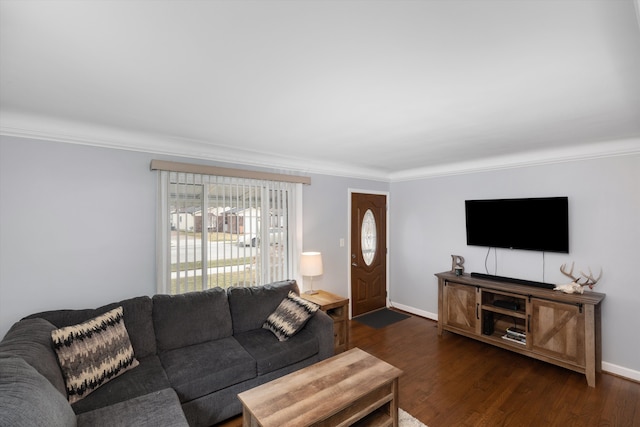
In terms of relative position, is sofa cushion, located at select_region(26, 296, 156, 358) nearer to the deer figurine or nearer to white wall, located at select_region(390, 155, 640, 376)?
white wall, located at select_region(390, 155, 640, 376)

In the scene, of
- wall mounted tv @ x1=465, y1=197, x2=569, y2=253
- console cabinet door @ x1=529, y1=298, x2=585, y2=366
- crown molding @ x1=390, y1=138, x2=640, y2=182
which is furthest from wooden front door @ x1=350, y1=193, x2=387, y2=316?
console cabinet door @ x1=529, y1=298, x2=585, y2=366

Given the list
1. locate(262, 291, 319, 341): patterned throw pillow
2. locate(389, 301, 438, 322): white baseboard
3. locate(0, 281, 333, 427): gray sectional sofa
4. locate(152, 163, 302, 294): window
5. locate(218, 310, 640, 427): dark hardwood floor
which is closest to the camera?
locate(0, 281, 333, 427): gray sectional sofa

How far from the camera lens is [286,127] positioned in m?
2.52

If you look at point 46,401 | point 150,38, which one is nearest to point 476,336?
point 46,401

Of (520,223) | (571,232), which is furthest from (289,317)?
(571,232)

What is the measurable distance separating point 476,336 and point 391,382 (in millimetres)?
2080

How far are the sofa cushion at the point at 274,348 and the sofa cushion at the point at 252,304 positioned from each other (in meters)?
0.09

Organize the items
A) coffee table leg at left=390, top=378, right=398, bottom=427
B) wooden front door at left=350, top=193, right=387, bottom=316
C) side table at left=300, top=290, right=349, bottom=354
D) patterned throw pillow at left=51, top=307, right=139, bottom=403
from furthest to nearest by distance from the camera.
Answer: wooden front door at left=350, top=193, right=387, bottom=316
side table at left=300, top=290, right=349, bottom=354
coffee table leg at left=390, top=378, right=398, bottom=427
patterned throw pillow at left=51, top=307, right=139, bottom=403

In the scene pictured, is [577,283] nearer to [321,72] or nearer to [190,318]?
[321,72]

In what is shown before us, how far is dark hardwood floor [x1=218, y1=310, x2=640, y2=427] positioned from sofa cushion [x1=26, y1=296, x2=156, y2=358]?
0.91 m

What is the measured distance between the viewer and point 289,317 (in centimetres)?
276

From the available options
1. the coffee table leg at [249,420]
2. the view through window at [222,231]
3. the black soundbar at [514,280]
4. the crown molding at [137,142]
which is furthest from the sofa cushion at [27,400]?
the black soundbar at [514,280]

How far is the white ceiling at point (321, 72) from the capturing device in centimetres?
112

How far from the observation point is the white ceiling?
1.12 m
